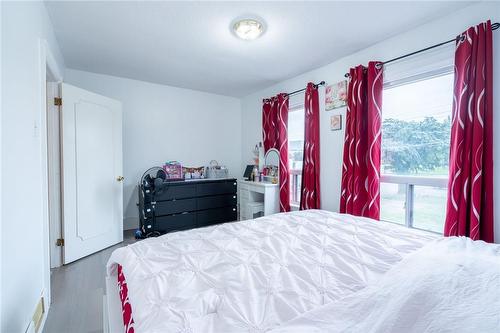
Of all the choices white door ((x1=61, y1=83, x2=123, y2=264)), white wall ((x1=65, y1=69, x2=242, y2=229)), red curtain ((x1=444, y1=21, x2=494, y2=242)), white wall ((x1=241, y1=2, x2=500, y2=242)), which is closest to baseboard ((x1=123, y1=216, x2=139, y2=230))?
white wall ((x1=65, y1=69, x2=242, y2=229))

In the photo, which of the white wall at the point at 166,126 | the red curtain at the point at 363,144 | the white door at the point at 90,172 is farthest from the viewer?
the white wall at the point at 166,126

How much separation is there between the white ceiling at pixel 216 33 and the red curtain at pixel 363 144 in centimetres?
43

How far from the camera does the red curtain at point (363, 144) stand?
8.05 ft

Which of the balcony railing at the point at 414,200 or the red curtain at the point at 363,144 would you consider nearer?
the balcony railing at the point at 414,200

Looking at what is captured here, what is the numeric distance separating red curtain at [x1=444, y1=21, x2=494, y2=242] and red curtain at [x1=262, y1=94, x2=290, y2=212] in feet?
6.47

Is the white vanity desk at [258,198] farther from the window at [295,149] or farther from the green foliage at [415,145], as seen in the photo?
the green foliage at [415,145]

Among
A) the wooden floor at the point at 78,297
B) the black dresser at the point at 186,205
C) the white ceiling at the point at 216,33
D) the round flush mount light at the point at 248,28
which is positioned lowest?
the wooden floor at the point at 78,297

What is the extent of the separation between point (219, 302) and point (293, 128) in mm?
3179

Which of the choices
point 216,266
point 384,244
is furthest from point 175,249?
point 384,244

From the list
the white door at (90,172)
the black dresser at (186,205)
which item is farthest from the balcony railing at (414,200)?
the white door at (90,172)

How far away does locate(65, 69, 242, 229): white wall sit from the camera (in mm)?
3658

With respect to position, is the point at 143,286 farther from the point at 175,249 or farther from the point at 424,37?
the point at 424,37

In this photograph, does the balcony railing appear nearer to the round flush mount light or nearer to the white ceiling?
the white ceiling

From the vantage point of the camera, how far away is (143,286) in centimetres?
96
